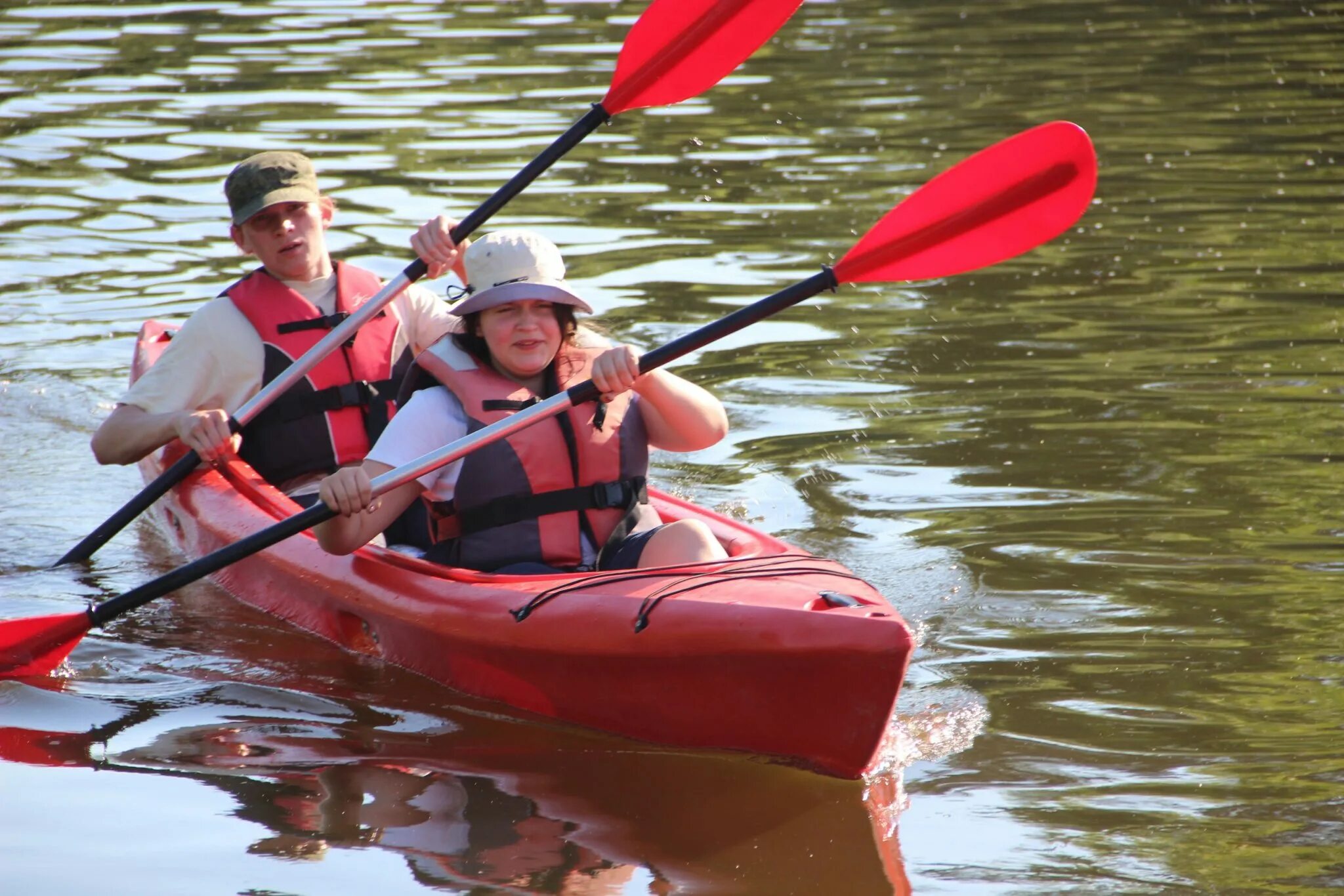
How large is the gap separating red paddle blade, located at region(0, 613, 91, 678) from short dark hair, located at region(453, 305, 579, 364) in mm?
1085

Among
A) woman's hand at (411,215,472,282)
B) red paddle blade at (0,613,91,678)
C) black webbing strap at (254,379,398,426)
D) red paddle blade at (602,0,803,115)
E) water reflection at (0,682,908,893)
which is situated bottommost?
water reflection at (0,682,908,893)

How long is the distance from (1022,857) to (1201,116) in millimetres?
8077

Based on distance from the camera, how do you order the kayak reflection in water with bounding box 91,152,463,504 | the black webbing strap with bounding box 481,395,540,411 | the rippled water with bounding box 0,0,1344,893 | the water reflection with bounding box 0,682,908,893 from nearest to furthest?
the water reflection with bounding box 0,682,908,893 → the rippled water with bounding box 0,0,1344,893 → the black webbing strap with bounding box 481,395,540,411 → the kayak reflection in water with bounding box 91,152,463,504

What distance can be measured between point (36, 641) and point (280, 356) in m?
1.01

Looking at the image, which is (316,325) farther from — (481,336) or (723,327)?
(723,327)

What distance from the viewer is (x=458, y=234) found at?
434 centimetres

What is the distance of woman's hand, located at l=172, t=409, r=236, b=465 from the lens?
14.0 feet

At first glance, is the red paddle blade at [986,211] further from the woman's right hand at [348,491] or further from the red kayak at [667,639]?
the woman's right hand at [348,491]

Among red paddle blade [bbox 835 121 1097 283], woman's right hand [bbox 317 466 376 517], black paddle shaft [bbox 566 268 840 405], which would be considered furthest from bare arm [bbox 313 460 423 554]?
red paddle blade [bbox 835 121 1097 283]

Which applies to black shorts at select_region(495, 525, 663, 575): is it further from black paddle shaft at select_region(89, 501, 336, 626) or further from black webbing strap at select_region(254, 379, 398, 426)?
black webbing strap at select_region(254, 379, 398, 426)

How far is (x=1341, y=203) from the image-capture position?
8023 millimetres

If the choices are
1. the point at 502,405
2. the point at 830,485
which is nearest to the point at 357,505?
the point at 502,405

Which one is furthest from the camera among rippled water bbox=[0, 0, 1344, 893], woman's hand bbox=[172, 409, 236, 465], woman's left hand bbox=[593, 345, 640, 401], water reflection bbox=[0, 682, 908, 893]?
woman's hand bbox=[172, 409, 236, 465]

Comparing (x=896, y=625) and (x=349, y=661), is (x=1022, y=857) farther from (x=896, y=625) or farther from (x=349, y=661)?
(x=349, y=661)
